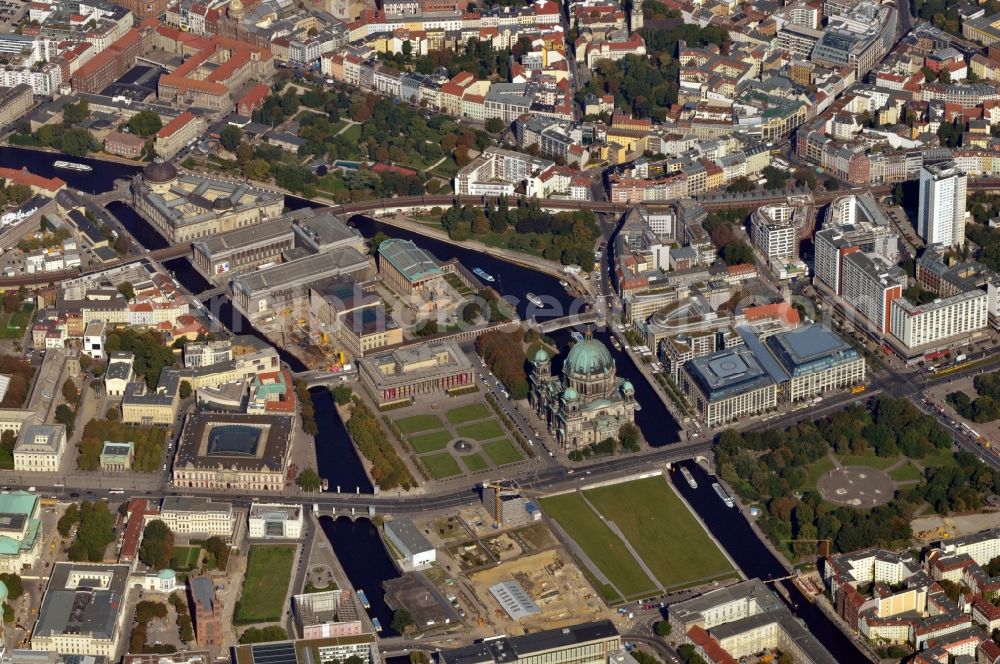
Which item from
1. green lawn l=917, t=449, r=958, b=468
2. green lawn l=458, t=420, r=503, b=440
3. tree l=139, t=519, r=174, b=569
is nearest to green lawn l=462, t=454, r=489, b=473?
green lawn l=458, t=420, r=503, b=440

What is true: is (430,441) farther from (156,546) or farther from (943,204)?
(943,204)

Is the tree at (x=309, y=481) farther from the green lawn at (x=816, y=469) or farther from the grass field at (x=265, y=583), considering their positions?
the green lawn at (x=816, y=469)

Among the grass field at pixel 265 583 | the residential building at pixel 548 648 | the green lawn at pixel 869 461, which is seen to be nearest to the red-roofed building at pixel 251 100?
the grass field at pixel 265 583

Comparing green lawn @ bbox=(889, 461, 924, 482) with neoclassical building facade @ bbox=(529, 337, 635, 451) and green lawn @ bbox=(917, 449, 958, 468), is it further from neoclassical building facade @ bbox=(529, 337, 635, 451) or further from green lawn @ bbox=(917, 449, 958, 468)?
neoclassical building facade @ bbox=(529, 337, 635, 451)

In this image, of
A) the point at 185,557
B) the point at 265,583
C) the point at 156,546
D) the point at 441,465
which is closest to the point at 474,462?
the point at 441,465

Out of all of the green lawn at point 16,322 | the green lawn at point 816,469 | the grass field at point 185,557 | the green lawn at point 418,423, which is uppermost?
the green lawn at point 16,322

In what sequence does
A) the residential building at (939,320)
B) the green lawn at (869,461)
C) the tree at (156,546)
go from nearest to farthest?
the tree at (156,546) → the green lawn at (869,461) → the residential building at (939,320)

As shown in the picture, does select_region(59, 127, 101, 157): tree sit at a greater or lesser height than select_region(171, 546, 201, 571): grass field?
greater

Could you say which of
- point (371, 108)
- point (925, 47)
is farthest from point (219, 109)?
point (925, 47)
